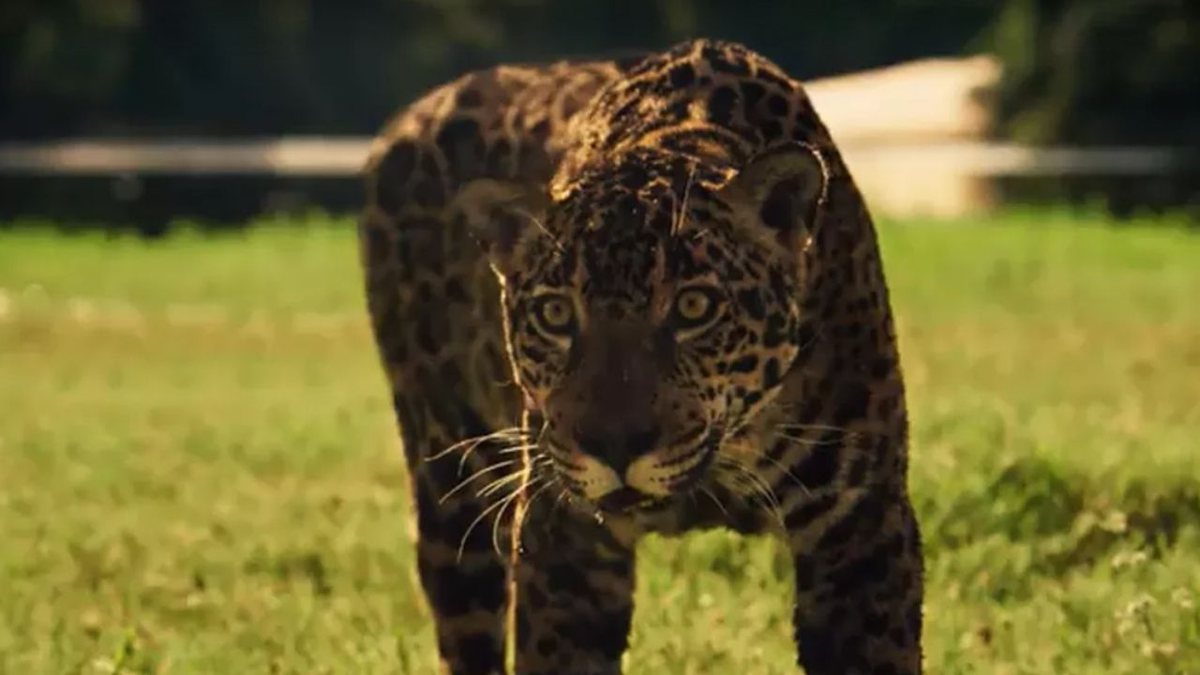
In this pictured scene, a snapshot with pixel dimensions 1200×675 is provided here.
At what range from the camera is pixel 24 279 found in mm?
20500

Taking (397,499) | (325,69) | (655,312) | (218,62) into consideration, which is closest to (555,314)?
(655,312)

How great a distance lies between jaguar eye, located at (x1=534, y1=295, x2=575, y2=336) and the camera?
4090 mm

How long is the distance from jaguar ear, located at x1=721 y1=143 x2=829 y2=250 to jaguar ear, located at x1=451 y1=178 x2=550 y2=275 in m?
0.38

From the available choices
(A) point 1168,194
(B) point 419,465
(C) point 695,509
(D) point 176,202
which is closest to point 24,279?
(D) point 176,202

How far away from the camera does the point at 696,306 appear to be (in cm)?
406

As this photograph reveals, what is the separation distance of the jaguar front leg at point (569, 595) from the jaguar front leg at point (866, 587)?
1.29ft

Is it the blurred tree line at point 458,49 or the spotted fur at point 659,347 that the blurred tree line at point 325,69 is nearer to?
the blurred tree line at point 458,49

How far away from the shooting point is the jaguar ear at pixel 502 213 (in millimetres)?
4301

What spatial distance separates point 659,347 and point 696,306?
4.8 inches

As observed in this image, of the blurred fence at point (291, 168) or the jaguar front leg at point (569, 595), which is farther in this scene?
the blurred fence at point (291, 168)

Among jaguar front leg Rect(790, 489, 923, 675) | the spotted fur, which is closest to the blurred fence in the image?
the spotted fur

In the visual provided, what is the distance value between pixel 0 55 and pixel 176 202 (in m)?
5.77

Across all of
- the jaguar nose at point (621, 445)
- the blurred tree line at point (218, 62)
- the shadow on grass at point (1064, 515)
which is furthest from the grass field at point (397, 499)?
the blurred tree line at point (218, 62)

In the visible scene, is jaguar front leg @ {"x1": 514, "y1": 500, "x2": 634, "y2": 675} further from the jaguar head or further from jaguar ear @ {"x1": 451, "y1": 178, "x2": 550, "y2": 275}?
jaguar ear @ {"x1": 451, "y1": 178, "x2": 550, "y2": 275}
